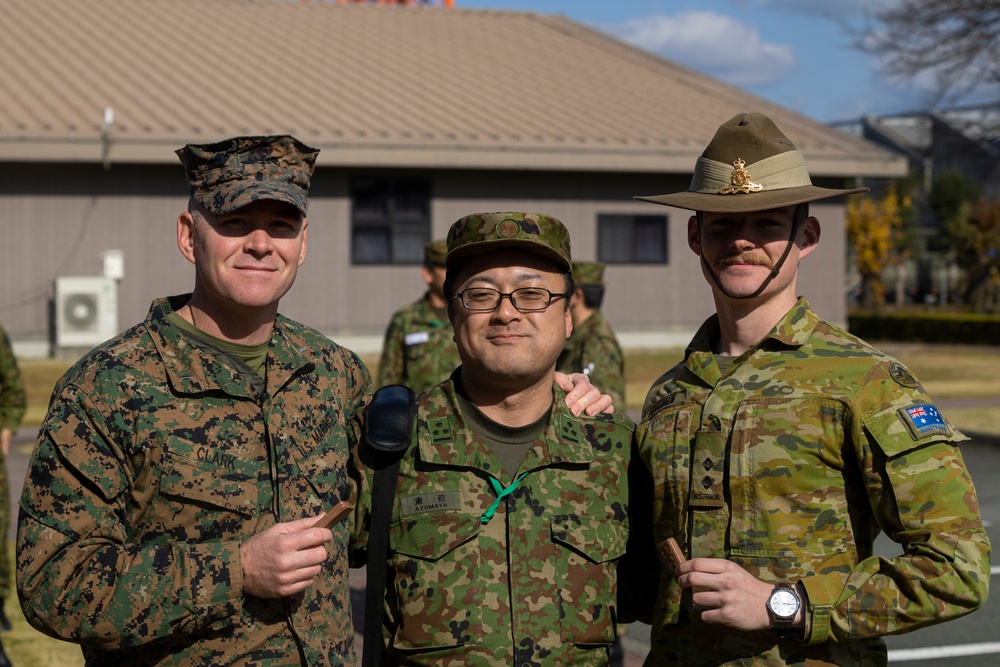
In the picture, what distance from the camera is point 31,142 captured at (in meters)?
18.1

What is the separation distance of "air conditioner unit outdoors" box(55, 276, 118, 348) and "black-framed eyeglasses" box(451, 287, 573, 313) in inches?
651

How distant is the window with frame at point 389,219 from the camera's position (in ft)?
67.5

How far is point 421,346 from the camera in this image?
25.1 feet

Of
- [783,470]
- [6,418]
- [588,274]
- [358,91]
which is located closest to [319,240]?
[358,91]

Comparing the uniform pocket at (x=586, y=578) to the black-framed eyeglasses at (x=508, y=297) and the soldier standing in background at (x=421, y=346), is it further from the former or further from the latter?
the soldier standing in background at (x=421, y=346)

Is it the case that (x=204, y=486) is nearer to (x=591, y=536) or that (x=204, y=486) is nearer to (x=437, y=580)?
(x=437, y=580)

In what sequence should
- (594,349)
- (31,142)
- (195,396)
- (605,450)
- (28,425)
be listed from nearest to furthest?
(195,396) < (605,450) < (594,349) < (28,425) < (31,142)

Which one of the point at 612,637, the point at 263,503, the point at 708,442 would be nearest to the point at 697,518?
the point at 708,442

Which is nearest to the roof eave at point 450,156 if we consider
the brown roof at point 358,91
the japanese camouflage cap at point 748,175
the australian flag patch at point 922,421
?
the brown roof at point 358,91

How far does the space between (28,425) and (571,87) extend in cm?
1285

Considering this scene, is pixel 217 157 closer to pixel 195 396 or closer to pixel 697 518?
pixel 195 396

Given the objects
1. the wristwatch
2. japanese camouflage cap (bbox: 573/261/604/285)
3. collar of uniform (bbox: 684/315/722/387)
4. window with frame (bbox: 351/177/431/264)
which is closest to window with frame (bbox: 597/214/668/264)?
window with frame (bbox: 351/177/431/264)

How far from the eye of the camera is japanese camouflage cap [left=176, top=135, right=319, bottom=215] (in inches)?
122

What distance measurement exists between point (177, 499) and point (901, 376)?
187cm
